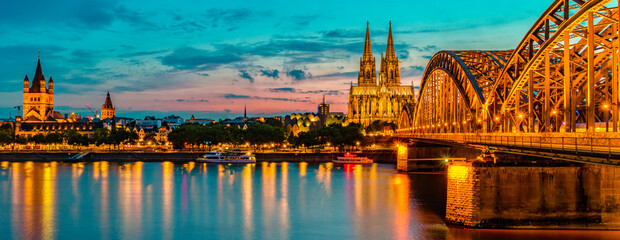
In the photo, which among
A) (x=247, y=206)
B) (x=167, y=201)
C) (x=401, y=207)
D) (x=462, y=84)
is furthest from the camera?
(x=462, y=84)

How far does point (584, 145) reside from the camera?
25.1m

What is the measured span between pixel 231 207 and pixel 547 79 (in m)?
24.8

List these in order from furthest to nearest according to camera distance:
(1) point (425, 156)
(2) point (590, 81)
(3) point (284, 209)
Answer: (1) point (425, 156) → (3) point (284, 209) → (2) point (590, 81)

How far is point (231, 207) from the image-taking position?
4841 cm

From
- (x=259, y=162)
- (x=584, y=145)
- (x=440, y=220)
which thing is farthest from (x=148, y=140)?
(x=584, y=145)

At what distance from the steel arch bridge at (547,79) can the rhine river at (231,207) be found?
651cm

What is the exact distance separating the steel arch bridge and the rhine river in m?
6.51

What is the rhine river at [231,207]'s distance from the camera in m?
36.8

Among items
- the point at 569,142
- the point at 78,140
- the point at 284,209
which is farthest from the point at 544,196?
the point at 78,140

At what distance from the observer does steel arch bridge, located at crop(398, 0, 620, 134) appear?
28828 millimetres

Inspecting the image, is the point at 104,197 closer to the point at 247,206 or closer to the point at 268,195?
the point at 247,206

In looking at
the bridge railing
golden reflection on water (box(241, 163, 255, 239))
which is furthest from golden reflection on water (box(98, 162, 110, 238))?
the bridge railing

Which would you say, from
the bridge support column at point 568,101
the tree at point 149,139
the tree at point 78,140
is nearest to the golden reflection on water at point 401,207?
the bridge support column at point 568,101

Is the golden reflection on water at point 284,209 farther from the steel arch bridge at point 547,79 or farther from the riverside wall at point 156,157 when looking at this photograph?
the riverside wall at point 156,157
